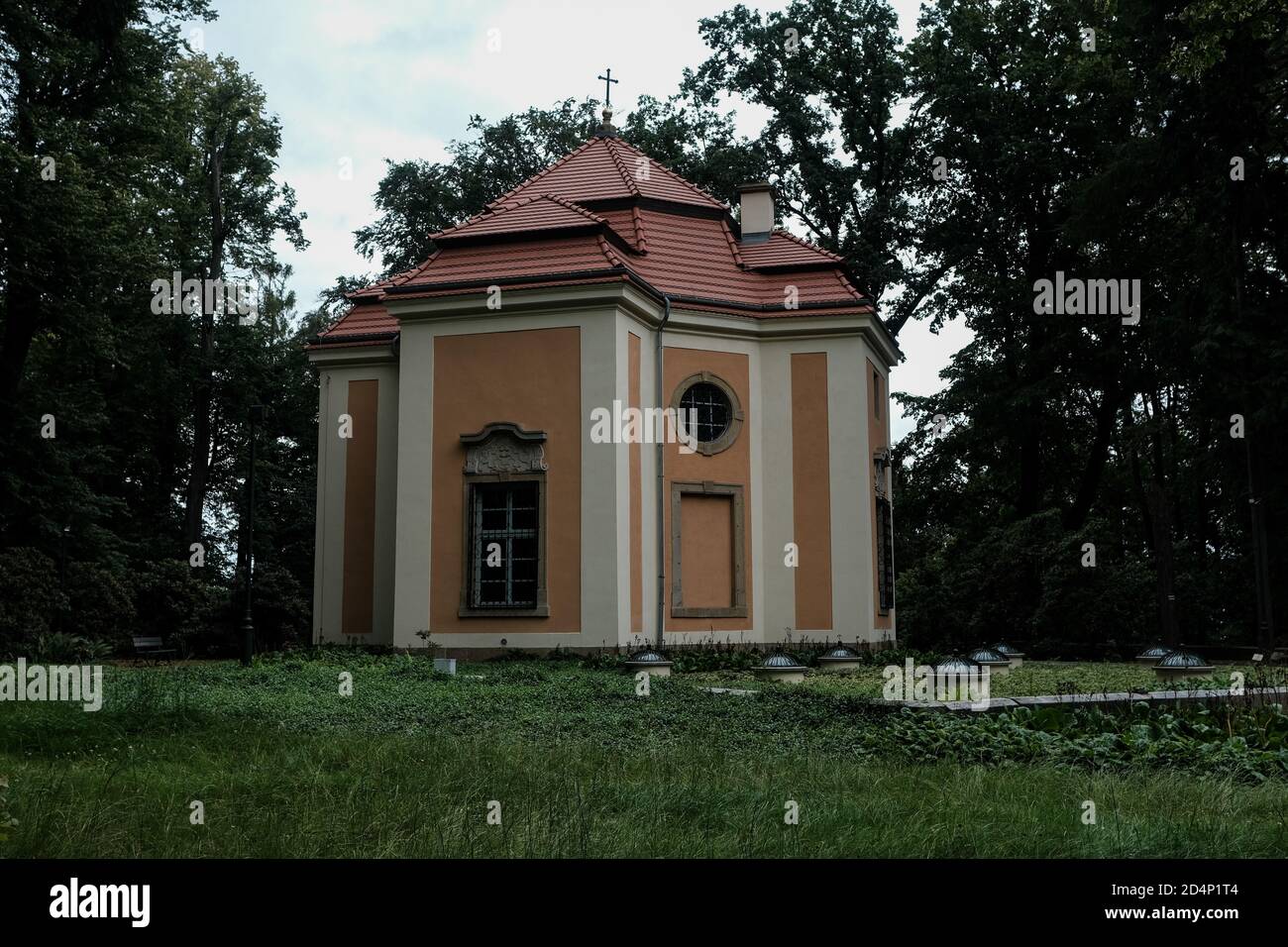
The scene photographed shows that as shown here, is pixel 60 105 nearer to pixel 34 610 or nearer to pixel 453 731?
pixel 34 610

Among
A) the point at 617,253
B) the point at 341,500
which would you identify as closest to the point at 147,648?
the point at 341,500

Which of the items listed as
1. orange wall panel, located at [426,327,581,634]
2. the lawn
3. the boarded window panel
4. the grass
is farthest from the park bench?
the grass

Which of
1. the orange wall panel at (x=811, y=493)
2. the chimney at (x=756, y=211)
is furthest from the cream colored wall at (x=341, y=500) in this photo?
the chimney at (x=756, y=211)

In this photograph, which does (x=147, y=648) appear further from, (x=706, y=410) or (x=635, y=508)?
(x=706, y=410)

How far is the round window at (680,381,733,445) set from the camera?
1967cm

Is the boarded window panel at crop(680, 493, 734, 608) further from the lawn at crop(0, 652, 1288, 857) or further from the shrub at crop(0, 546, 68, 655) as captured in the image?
the shrub at crop(0, 546, 68, 655)

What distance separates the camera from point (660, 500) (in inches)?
733

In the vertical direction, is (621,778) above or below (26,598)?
below

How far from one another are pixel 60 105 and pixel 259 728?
1909 centimetres

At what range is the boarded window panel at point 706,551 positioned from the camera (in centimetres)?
1898

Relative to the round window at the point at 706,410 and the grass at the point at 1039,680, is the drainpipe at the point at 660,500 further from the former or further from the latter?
the grass at the point at 1039,680

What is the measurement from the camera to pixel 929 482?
28703mm

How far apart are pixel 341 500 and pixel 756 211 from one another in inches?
396

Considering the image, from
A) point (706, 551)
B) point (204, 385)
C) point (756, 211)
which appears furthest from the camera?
point (204, 385)
